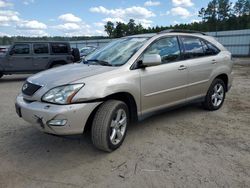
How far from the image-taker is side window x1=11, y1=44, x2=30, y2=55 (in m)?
10.8

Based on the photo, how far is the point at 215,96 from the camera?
222 inches

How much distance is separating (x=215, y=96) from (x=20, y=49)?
8538mm

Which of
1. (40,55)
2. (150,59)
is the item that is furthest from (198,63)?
(40,55)

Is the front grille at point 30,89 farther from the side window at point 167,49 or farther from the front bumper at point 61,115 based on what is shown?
the side window at point 167,49

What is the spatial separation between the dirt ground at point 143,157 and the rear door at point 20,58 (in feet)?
21.1

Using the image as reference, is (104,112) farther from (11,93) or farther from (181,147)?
(11,93)

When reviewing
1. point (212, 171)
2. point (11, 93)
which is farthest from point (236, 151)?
point (11, 93)

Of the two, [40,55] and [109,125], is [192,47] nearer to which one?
[109,125]

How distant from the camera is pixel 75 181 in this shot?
2.99 m

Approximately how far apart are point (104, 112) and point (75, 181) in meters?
0.95

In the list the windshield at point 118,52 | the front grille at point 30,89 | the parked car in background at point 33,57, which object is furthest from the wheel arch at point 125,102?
the parked car in background at point 33,57

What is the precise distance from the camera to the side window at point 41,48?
11.1 m

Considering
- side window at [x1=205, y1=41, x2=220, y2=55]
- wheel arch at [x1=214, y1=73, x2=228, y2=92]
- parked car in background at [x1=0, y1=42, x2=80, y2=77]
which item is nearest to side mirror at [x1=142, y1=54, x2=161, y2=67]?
side window at [x1=205, y1=41, x2=220, y2=55]

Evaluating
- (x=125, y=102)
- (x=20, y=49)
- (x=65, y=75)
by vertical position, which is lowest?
(x=125, y=102)
